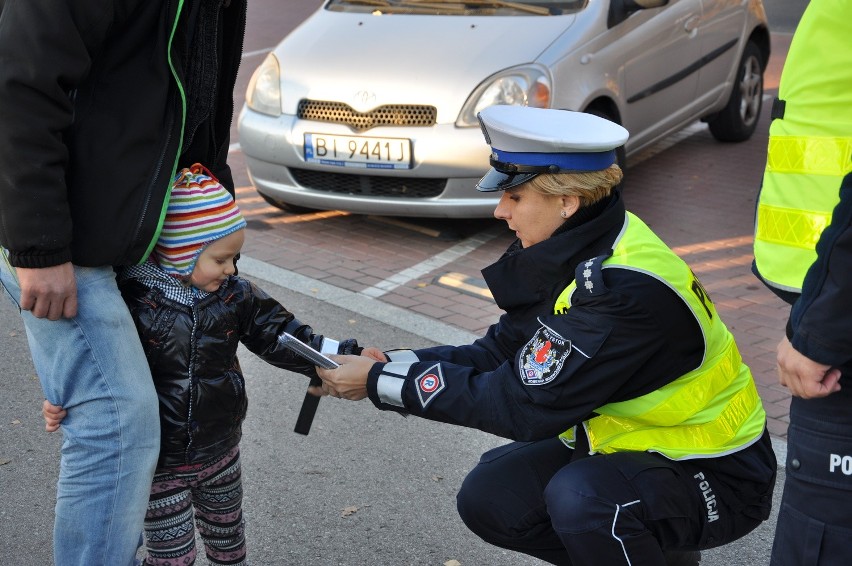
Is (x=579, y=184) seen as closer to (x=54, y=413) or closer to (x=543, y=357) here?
(x=543, y=357)

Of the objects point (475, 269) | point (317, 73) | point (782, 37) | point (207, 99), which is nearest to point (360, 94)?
point (317, 73)

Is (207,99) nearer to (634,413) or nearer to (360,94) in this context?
(634,413)

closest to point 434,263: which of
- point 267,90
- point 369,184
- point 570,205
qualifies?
point 369,184

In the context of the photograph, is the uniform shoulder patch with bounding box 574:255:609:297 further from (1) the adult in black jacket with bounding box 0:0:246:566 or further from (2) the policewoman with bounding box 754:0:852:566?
(1) the adult in black jacket with bounding box 0:0:246:566

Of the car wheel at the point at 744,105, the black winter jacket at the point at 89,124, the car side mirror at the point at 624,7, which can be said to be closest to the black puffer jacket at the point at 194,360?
the black winter jacket at the point at 89,124

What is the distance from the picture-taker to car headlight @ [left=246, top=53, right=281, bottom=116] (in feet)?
21.0

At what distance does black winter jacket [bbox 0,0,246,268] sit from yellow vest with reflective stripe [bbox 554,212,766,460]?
102 cm

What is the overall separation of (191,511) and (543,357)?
3.27ft

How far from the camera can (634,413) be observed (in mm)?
2654

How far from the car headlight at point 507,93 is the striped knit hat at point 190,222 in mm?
3431

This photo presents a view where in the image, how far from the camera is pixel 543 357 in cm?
261

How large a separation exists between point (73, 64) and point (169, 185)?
A: 1.20 feet

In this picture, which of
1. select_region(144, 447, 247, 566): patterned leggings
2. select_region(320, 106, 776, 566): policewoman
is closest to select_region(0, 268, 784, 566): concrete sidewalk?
select_region(144, 447, 247, 566): patterned leggings

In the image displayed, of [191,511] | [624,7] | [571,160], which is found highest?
[571,160]
